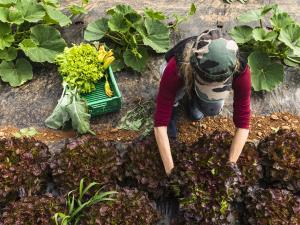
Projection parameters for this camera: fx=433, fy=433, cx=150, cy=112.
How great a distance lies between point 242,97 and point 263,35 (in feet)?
4.81

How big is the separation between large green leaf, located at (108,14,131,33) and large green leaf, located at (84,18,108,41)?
0.17 meters

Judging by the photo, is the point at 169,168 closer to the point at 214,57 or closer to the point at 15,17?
the point at 214,57

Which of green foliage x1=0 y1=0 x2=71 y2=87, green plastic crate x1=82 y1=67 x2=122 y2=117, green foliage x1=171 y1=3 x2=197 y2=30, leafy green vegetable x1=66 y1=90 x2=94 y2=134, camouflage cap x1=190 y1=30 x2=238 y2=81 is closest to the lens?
camouflage cap x1=190 y1=30 x2=238 y2=81

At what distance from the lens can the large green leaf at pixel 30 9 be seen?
15.5 feet

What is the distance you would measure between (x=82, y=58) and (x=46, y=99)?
651mm

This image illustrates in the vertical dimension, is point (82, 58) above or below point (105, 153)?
above

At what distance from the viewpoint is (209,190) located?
357 centimetres

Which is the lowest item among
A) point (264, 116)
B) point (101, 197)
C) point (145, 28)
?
point (264, 116)

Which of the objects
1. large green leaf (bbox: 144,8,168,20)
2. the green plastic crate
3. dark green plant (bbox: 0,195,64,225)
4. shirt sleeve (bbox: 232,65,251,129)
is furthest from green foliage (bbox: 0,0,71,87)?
shirt sleeve (bbox: 232,65,251,129)

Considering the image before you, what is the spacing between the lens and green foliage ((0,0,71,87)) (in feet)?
15.3

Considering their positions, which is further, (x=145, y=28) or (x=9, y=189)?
(x=145, y=28)

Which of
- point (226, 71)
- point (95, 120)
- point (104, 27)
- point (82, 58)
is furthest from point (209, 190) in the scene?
point (104, 27)

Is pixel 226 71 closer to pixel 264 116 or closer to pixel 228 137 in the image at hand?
pixel 228 137

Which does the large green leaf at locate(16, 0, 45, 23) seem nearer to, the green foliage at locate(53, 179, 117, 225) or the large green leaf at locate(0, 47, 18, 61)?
the large green leaf at locate(0, 47, 18, 61)
